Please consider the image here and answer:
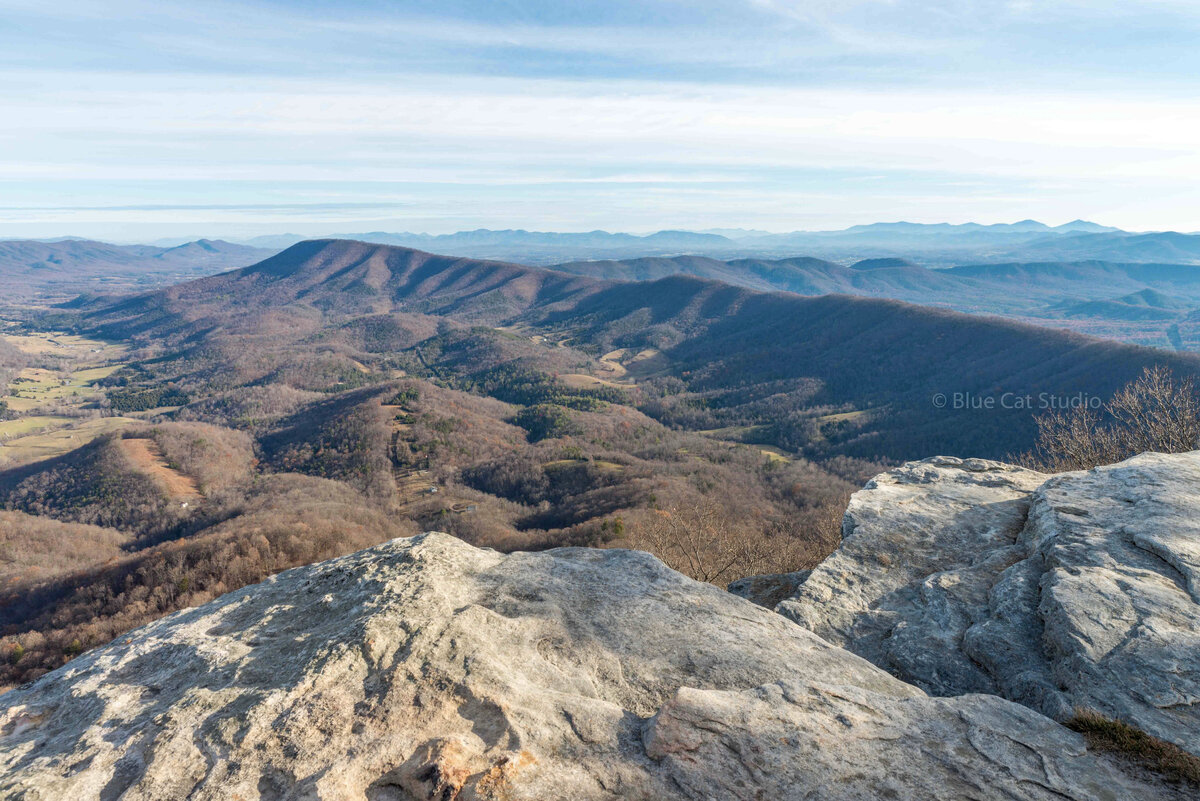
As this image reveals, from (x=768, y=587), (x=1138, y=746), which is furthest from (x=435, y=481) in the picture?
(x=1138, y=746)

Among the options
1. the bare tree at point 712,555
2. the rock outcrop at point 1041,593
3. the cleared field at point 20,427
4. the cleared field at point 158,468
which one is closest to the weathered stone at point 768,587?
the rock outcrop at point 1041,593

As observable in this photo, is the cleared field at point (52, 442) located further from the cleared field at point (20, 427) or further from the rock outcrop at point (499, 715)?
the rock outcrop at point (499, 715)

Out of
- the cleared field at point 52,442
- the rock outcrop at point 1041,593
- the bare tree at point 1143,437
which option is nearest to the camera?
A: the rock outcrop at point 1041,593

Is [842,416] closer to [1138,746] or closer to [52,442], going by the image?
[1138,746]

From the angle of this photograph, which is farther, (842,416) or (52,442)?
(842,416)

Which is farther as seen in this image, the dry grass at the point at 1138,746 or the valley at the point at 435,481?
the valley at the point at 435,481

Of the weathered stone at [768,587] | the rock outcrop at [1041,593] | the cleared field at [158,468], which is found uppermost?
the rock outcrop at [1041,593]

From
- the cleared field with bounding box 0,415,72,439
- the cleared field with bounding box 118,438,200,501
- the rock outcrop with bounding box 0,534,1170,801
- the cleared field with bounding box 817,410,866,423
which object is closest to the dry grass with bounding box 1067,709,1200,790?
the rock outcrop with bounding box 0,534,1170,801

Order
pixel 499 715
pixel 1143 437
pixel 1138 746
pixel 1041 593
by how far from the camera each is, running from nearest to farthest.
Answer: pixel 1138 746 < pixel 499 715 < pixel 1041 593 < pixel 1143 437
